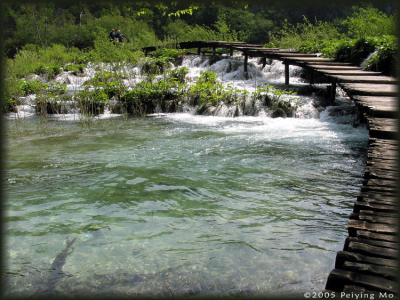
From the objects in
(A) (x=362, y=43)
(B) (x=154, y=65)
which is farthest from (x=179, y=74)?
(A) (x=362, y=43)

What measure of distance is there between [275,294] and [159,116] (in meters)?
11.3

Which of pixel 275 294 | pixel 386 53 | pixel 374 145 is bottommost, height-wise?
pixel 275 294

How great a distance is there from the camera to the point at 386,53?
13945mm

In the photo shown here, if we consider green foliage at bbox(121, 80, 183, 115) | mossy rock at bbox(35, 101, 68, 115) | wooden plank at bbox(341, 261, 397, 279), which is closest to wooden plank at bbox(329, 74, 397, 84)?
green foliage at bbox(121, 80, 183, 115)

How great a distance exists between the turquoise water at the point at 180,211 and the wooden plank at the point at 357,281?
1204mm

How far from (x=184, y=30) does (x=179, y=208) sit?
103ft

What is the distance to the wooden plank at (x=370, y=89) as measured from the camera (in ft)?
29.9

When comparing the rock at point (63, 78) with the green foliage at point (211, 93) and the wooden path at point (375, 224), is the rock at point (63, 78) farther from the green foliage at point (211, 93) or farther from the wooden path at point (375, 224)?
the wooden path at point (375, 224)

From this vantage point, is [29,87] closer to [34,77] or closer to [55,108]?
[55,108]

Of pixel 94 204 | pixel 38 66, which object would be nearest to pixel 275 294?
pixel 94 204

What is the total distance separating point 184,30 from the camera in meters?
35.8

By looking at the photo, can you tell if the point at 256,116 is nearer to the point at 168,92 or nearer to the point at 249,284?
the point at 168,92

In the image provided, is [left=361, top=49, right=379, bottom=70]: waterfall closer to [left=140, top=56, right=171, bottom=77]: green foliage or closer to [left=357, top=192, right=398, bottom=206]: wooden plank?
[left=140, top=56, right=171, bottom=77]: green foliage

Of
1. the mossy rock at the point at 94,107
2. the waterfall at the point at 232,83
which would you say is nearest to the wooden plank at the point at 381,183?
the waterfall at the point at 232,83
